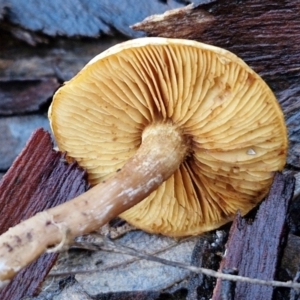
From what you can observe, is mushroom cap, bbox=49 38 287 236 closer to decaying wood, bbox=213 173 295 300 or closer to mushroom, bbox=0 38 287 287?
mushroom, bbox=0 38 287 287

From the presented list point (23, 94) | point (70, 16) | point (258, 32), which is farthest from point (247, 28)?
point (23, 94)

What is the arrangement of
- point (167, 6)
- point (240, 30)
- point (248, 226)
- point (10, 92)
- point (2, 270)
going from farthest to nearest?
point (10, 92) → point (167, 6) → point (240, 30) → point (248, 226) → point (2, 270)

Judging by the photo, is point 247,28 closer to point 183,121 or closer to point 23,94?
point 183,121

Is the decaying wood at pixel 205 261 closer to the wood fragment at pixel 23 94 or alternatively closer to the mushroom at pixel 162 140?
the mushroom at pixel 162 140

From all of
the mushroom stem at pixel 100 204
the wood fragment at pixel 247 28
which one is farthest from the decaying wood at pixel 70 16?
the mushroom stem at pixel 100 204

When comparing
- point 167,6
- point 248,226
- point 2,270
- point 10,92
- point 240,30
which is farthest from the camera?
point 10,92

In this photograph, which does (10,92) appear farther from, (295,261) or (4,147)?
(295,261)

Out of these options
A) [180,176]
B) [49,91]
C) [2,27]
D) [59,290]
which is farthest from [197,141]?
[2,27]
